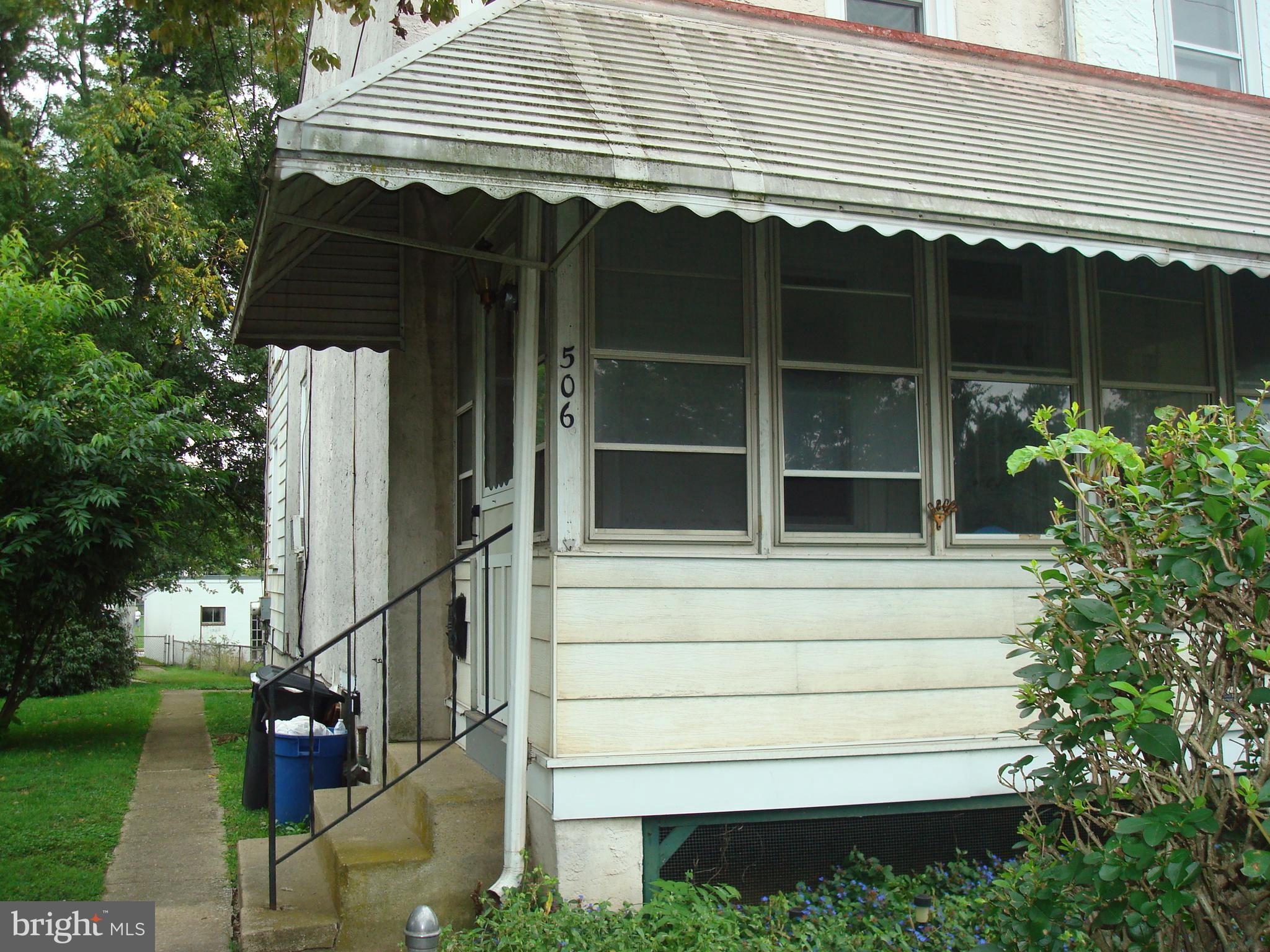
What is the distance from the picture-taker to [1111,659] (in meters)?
3.21

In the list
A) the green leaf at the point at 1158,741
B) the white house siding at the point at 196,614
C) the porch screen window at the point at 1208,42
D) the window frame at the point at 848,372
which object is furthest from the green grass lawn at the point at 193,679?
the green leaf at the point at 1158,741

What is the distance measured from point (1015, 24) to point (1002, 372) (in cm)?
263

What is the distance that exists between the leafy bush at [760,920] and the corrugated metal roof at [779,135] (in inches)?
106

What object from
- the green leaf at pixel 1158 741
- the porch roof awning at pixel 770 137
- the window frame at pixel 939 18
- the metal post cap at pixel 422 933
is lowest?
the metal post cap at pixel 422 933

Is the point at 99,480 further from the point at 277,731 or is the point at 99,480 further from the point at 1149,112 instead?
the point at 1149,112

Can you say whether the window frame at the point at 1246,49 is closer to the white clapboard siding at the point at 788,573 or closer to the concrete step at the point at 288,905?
the white clapboard siding at the point at 788,573

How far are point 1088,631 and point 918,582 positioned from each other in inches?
68.2

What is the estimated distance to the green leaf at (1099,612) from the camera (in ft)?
10.8

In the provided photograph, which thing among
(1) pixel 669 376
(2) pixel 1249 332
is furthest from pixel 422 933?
(2) pixel 1249 332

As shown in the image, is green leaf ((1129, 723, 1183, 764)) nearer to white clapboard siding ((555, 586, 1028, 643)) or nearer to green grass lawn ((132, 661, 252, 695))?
white clapboard siding ((555, 586, 1028, 643))

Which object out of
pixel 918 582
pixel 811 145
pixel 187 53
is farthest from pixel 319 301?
pixel 187 53

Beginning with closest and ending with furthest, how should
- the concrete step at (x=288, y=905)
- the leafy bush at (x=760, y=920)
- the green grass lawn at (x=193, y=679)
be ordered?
1. the leafy bush at (x=760, y=920)
2. the concrete step at (x=288, y=905)
3. the green grass lawn at (x=193, y=679)

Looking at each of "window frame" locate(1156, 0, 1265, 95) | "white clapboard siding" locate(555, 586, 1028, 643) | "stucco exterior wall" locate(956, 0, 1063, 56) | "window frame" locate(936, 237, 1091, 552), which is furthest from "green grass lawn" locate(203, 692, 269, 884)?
"window frame" locate(1156, 0, 1265, 95)

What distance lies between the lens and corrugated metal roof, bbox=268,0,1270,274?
3939 mm
